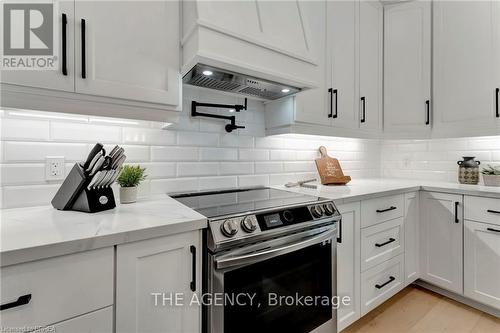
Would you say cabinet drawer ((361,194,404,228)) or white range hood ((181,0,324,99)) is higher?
white range hood ((181,0,324,99))

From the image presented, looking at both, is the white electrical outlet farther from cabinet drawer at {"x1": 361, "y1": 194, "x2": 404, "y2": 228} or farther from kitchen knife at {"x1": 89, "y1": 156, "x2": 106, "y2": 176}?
cabinet drawer at {"x1": 361, "y1": 194, "x2": 404, "y2": 228}

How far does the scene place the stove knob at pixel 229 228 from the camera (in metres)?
0.97

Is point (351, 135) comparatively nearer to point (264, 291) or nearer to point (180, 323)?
point (264, 291)

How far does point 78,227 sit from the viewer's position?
0.82m

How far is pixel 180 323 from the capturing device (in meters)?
0.94

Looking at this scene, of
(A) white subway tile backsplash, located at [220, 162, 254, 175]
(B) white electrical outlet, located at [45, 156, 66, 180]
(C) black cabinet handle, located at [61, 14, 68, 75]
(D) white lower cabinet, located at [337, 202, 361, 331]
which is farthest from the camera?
(A) white subway tile backsplash, located at [220, 162, 254, 175]

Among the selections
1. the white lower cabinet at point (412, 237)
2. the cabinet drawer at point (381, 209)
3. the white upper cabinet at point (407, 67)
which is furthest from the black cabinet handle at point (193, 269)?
the white upper cabinet at point (407, 67)

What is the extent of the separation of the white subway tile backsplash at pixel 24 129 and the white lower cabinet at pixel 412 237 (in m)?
2.35

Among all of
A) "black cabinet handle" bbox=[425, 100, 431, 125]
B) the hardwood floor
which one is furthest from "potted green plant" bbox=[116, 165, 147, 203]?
"black cabinet handle" bbox=[425, 100, 431, 125]

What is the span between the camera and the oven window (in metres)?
1.06

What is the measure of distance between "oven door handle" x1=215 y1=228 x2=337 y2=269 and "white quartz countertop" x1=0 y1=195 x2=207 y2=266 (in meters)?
0.18

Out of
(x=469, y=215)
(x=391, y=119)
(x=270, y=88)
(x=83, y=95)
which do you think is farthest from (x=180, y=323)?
(x=391, y=119)

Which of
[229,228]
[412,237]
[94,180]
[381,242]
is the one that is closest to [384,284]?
[381,242]

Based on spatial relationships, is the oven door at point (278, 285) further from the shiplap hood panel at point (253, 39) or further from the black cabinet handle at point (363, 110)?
the black cabinet handle at point (363, 110)
